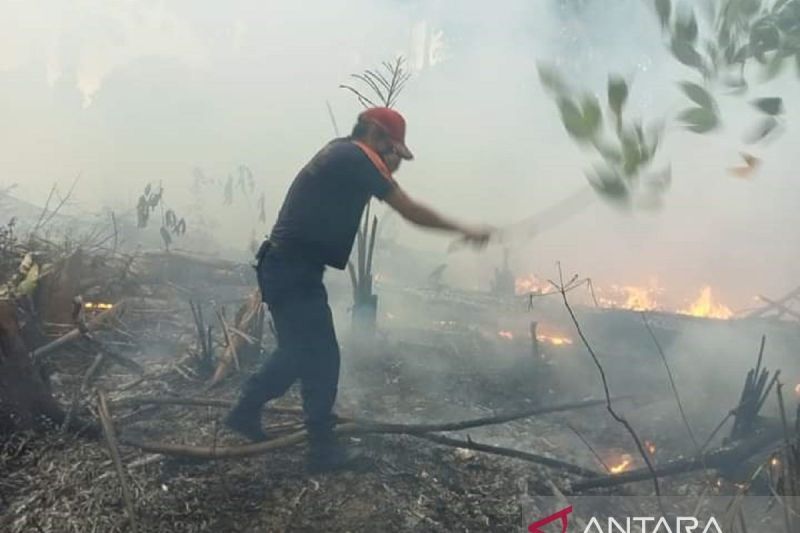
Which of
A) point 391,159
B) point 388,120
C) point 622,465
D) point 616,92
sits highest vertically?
point 388,120

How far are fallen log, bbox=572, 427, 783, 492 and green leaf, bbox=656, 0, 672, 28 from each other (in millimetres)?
2934

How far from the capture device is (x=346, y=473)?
3.38 m

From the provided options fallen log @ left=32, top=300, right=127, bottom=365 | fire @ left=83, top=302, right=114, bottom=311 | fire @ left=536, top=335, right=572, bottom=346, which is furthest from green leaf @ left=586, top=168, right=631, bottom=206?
fire @ left=83, top=302, right=114, bottom=311

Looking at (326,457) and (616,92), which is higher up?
(616,92)

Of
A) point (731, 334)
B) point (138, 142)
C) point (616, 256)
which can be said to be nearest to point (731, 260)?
point (616, 256)

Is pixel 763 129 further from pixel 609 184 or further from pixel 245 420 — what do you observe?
pixel 245 420

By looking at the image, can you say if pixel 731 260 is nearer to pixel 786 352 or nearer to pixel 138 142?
pixel 786 352

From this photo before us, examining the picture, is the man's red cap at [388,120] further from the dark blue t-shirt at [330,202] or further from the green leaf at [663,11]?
the green leaf at [663,11]

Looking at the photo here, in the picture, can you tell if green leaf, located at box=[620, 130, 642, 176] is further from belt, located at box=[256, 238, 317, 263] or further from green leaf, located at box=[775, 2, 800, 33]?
belt, located at box=[256, 238, 317, 263]

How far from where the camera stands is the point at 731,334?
5965mm

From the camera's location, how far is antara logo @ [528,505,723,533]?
3.11 metres

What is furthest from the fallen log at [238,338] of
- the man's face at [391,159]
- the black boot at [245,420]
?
the man's face at [391,159]

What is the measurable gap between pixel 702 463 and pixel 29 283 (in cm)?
464

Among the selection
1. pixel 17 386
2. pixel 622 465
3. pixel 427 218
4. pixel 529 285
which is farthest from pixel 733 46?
pixel 529 285
